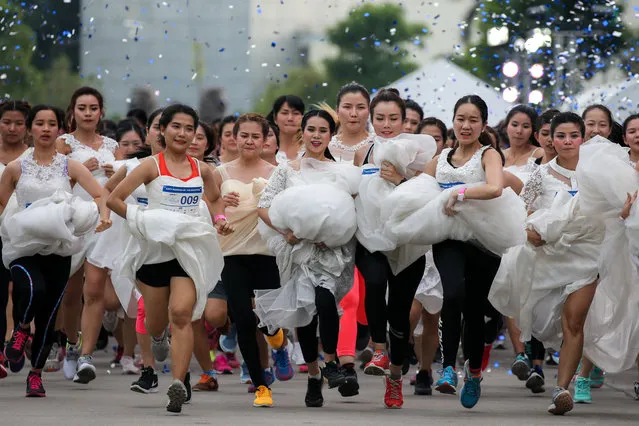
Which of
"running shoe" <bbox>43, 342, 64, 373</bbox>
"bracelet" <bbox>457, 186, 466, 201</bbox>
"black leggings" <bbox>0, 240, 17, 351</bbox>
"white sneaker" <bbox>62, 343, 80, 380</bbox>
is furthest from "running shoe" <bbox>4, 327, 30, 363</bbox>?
"bracelet" <bbox>457, 186, 466, 201</bbox>

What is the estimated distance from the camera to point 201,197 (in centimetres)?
1099

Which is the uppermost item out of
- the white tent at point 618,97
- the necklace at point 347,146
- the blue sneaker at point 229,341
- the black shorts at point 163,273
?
the white tent at point 618,97

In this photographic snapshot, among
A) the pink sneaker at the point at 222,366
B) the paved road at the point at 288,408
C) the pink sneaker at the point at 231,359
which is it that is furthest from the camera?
the pink sneaker at the point at 231,359

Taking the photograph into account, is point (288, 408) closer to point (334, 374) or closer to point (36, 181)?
point (334, 374)

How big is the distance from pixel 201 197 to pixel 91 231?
232cm

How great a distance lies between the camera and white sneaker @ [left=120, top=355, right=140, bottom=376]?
46.1 ft

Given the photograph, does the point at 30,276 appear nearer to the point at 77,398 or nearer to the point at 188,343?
the point at 77,398

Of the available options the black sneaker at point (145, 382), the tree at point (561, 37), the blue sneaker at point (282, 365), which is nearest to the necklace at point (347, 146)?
the blue sneaker at point (282, 365)

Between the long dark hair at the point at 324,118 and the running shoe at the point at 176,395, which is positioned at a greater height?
the long dark hair at the point at 324,118

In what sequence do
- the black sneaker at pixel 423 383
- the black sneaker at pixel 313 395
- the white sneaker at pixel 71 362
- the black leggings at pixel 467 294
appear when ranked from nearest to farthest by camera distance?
the black leggings at pixel 467 294, the black sneaker at pixel 313 395, the black sneaker at pixel 423 383, the white sneaker at pixel 71 362

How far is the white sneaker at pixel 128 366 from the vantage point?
553 inches

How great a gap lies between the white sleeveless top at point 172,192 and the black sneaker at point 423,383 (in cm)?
251

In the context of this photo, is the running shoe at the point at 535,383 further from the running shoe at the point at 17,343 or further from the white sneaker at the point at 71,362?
the running shoe at the point at 17,343

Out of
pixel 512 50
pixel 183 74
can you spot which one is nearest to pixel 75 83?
pixel 183 74
